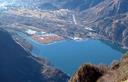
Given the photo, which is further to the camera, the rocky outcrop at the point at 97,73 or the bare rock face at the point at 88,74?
the bare rock face at the point at 88,74

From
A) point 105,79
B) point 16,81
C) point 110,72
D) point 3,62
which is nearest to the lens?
point 105,79

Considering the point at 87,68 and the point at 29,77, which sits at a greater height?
the point at 29,77

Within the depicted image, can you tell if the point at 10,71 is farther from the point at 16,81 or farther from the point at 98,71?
the point at 98,71

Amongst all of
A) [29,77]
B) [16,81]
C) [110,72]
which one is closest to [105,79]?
[110,72]

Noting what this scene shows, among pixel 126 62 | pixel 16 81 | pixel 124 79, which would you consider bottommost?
pixel 124 79

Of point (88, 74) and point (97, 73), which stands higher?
point (97, 73)

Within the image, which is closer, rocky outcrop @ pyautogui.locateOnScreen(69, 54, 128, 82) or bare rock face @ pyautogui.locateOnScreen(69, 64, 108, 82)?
rocky outcrop @ pyautogui.locateOnScreen(69, 54, 128, 82)

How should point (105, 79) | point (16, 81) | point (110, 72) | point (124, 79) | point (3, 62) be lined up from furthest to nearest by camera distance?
point (3, 62)
point (16, 81)
point (110, 72)
point (105, 79)
point (124, 79)

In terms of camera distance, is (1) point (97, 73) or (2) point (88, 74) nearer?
(2) point (88, 74)

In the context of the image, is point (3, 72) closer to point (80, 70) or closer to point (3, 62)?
point (3, 62)

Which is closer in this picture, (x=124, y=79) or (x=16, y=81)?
(x=124, y=79)
